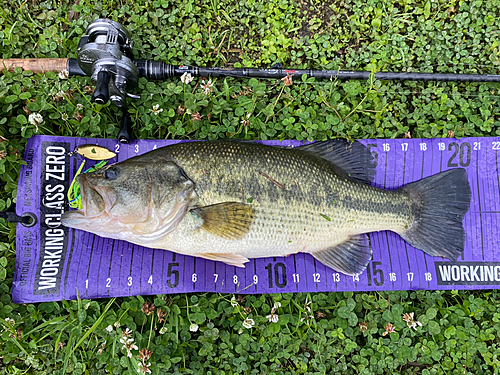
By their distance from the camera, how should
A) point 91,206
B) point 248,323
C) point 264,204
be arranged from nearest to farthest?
point 91,206 < point 264,204 < point 248,323

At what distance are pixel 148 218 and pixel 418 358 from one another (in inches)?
102

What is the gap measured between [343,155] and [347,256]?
854 mm

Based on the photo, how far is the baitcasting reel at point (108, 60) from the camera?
235 cm

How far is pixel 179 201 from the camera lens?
7.05 feet

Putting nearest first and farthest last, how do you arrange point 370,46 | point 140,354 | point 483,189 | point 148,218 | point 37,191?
point 148,218 < point 140,354 < point 37,191 < point 483,189 < point 370,46

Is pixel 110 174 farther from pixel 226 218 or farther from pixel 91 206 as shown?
pixel 226 218

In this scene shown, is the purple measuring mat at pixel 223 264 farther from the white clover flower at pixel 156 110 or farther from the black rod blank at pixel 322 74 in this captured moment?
the black rod blank at pixel 322 74

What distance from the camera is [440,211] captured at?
8.64 feet

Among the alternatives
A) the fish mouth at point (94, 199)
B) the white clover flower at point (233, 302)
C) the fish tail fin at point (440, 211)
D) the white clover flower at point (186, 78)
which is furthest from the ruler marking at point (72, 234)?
the fish tail fin at point (440, 211)

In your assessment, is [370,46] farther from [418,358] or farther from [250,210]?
[418,358]

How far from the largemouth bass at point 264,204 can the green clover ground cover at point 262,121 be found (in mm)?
470

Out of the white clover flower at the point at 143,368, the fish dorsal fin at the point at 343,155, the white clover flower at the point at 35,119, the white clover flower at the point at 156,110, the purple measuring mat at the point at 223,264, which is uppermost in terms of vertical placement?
the white clover flower at the point at 156,110

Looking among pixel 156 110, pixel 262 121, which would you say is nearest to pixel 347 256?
pixel 262 121

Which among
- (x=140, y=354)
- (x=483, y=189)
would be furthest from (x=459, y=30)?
(x=140, y=354)
